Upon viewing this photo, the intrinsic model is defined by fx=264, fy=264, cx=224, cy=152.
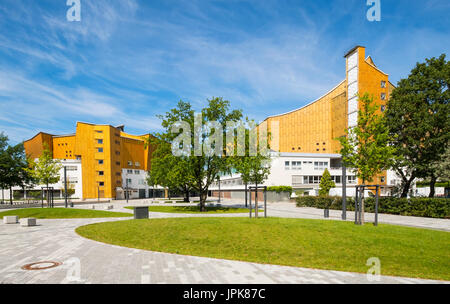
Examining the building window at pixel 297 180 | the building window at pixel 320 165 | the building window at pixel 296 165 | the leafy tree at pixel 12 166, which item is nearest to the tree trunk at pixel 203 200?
the building window at pixel 297 180

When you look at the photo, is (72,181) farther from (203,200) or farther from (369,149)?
(369,149)

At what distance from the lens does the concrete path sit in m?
6.79

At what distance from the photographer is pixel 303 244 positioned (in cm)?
1034

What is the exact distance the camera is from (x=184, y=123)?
26.9 meters

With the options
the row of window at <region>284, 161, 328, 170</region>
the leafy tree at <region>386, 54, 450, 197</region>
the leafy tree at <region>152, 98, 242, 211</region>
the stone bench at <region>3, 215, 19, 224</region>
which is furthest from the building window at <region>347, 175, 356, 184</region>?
the stone bench at <region>3, 215, 19, 224</region>

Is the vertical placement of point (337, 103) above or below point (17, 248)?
above

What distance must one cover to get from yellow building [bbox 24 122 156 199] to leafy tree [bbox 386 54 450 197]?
174ft

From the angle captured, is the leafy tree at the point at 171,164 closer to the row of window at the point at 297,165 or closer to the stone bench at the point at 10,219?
the stone bench at the point at 10,219

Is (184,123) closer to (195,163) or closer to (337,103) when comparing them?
(195,163)

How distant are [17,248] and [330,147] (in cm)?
7823

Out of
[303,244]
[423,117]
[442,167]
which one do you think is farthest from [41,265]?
[423,117]

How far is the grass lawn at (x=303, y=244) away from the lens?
8.51 m

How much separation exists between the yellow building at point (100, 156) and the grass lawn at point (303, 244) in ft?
180
